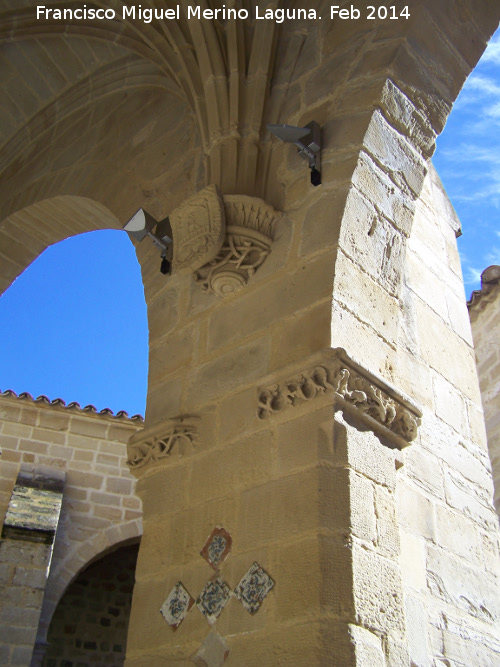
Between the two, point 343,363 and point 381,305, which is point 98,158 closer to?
point 381,305

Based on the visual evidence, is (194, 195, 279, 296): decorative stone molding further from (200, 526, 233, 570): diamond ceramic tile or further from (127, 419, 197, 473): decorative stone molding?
(200, 526, 233, 570): diamond ceramic tile

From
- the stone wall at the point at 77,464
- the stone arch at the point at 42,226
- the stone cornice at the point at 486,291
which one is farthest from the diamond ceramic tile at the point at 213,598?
the stone wall at the point at 77,464

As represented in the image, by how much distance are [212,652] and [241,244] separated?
1.61 m

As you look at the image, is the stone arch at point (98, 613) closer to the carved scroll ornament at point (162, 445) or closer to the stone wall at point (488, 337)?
the stone wall at point (488, 337)

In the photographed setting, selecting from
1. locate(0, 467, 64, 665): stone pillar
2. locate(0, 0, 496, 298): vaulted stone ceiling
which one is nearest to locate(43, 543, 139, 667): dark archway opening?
locate(0, 467, 64, 665): stone pillar

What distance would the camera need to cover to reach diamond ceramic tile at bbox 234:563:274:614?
85.7 inches

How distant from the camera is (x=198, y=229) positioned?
311 cm

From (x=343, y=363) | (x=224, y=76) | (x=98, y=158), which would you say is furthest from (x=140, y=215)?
(x=343, y=363)

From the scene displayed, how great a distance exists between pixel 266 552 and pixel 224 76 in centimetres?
234

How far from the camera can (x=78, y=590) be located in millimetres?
10320

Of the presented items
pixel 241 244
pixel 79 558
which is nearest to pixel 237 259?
pixel 241 244

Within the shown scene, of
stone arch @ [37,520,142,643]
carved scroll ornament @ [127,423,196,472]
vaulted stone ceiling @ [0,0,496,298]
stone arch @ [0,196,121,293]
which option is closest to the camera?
carved scroll ornament @ [127,423,196,472]

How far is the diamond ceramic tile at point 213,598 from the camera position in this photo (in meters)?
2.29

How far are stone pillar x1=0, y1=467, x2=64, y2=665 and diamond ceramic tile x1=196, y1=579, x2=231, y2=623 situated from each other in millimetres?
6200
